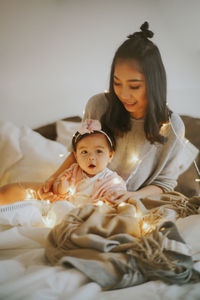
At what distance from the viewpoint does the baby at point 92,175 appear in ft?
3.86

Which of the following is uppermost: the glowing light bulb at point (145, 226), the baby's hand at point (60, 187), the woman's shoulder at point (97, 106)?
the woman's shoulder at point (97, 106)

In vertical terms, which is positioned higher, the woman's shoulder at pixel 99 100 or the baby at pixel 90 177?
the woman's shoulder at pixel 99 100

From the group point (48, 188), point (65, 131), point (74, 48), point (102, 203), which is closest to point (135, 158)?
point (102, 203)

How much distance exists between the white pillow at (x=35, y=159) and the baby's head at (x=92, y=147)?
28 centimetres

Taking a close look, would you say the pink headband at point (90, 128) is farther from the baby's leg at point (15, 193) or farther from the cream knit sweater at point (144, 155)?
the baby's leg at point (15, 193)

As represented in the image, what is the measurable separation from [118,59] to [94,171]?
16.9 inches

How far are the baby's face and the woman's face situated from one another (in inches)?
6.6

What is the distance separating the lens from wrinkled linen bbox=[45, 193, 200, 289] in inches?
30.5

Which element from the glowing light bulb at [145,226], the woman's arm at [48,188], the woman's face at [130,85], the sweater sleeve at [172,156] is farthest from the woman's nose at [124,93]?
the glowing light bulb at [145,226]

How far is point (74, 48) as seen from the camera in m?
1.56

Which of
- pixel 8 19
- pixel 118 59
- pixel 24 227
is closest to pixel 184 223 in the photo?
pixel 24 227

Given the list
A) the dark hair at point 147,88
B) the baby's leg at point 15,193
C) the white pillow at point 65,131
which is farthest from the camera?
the white pillow at point 65,131

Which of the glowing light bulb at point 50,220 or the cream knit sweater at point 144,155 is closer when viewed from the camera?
the glowing light bulb at point 50,220

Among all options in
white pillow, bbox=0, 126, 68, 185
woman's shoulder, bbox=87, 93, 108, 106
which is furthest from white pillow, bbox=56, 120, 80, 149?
woman's shoulder, bbox=87, 93, 108, 106
